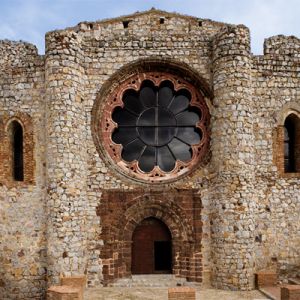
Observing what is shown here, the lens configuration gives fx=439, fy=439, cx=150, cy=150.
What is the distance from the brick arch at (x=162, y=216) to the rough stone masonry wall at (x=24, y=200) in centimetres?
263

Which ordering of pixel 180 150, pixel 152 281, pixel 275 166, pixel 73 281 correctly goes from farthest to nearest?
pixel 180 150 < pixel 275 166 < pixel 152 281 < pixel 73 281

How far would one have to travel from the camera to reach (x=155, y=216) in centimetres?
1373

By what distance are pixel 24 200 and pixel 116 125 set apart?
3733 millimetres

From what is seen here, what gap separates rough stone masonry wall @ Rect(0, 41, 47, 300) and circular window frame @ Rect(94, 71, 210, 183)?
1.94m

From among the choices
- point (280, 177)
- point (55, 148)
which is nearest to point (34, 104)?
point (55, 148)

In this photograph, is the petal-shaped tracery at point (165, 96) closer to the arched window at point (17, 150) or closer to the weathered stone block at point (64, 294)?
the arched window at point (17, 150)

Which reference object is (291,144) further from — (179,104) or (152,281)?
(152,281)

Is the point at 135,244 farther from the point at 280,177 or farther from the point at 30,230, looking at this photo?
the point at 280,177

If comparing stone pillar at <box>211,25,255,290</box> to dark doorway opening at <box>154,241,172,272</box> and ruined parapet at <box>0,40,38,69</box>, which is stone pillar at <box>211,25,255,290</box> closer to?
dark doorway opening at <box>154,241,172,272</box>

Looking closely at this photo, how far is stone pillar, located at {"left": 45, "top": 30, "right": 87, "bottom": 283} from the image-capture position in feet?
41.9

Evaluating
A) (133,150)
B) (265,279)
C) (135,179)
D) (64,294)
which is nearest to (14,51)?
(133,150)

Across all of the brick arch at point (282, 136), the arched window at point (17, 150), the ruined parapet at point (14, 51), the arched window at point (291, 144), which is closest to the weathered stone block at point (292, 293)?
the brick arch at point (282, 136)

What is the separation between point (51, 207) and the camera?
42.4 feet

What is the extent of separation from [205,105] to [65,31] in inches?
196
